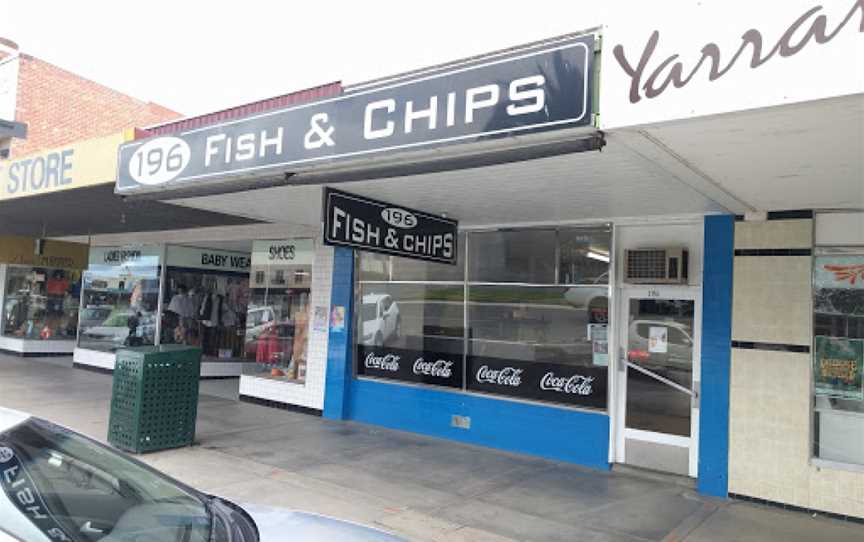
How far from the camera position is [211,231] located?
1260 cm

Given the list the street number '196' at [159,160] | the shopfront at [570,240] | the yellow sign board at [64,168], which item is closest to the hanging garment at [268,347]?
the shopfront at [570,240]

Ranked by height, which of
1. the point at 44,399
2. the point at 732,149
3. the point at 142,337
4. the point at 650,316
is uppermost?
the point at 732,149

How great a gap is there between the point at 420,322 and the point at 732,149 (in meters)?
5.66

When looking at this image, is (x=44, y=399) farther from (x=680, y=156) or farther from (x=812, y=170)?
(x=812, y=170)

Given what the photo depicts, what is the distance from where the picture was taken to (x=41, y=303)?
1728cm

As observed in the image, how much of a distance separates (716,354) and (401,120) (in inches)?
159

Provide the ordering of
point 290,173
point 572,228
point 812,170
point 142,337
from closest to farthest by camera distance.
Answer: point 812,170
point 290,173
point 572,228
point 142,337

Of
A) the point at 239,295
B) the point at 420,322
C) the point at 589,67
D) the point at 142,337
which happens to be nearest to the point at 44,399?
the point at 142,337

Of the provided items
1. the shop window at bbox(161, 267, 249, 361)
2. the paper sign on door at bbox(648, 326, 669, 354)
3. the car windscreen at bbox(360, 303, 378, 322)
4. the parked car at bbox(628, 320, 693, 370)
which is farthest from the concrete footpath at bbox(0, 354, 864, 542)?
the shop window at bbox(161, 267, 249, 361)

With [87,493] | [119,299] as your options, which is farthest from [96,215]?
[87,493]

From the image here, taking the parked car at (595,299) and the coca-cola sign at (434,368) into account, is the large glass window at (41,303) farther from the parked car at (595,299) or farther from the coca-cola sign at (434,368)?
the parked car at (595,299)

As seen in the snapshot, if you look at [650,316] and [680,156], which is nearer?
[680,156]

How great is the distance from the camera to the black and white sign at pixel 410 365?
8.61 meters

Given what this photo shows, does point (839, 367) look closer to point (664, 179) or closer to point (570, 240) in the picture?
point (664, 179)
